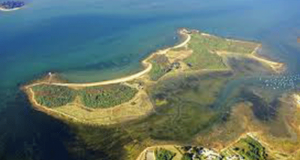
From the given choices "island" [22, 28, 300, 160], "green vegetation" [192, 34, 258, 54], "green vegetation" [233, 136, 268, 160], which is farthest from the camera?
"green vegetation" [192, 34, 258, 54]

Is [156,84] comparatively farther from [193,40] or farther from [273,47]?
[273,47]

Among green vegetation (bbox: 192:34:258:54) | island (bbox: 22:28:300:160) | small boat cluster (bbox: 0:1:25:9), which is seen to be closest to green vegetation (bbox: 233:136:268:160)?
island (bbox: 22:28:300:160)

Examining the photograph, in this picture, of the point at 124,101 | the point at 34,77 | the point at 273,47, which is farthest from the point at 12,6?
the point at 273,47

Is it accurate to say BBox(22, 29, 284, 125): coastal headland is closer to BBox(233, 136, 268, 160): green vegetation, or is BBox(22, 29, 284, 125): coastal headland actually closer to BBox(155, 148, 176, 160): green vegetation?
BBox(155, 148, 176, 160): green vegetation

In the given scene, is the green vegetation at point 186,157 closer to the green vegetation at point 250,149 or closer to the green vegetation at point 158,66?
the green vegetation at point 250,149

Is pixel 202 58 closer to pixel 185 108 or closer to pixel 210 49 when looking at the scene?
pixel 210 49

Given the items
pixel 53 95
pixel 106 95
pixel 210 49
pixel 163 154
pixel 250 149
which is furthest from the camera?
pixel 210 49

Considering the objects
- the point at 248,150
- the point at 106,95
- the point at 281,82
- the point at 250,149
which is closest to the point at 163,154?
the point at 248,150
